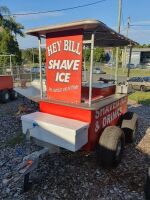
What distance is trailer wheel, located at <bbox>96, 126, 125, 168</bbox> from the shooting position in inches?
159

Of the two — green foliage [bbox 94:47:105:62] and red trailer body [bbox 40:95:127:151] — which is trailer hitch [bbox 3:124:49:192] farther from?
green foliage [bbox 94:47:105:62]

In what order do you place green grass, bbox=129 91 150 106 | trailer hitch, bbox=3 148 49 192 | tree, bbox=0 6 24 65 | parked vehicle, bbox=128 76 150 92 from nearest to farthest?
trailer hitch, bbox=3 148 49 192 → green grass, bbox=129 91 150 106 → parked vehicle, bbox=128 76 150 92 → tree, bbox=0 6 24 65

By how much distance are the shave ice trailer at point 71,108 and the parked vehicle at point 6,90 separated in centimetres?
734

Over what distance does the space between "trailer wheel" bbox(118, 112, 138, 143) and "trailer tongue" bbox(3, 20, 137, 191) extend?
1.03 metres

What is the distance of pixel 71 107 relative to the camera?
4250 mm

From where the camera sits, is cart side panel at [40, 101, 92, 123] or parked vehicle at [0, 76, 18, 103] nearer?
cart side panel at [40, 101, 92, 123]

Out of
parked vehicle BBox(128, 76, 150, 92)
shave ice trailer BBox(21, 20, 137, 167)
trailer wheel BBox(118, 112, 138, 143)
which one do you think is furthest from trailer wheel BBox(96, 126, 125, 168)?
parked vehicle BBox(128, 76, 150, 92)

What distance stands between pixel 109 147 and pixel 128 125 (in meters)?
1.74

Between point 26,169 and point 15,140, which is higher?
point 26,169

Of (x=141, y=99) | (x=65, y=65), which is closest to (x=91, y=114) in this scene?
(x=65, y=65)

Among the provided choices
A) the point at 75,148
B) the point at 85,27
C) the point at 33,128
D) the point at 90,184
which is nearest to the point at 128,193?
the point at 90,184

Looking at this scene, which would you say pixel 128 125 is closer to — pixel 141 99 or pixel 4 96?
pixel 4 96

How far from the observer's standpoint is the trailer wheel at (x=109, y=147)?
159 inches

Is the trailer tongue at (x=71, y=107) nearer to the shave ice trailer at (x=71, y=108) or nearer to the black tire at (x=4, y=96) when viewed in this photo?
the shave ice trailer at (x=71, y=108)
